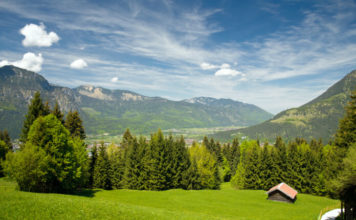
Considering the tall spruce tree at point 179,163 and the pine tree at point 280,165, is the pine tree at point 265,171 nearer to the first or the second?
the pine tree at point 280,165

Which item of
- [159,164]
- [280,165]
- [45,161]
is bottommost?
[280,165]

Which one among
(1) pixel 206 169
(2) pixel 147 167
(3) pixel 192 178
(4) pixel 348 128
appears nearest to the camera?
(4) pixel 348 128

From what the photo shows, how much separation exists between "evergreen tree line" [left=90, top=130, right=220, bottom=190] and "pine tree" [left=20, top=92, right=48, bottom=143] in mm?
15415

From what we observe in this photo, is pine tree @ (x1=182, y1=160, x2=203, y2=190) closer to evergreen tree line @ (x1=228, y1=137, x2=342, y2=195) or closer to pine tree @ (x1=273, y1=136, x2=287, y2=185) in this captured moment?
evergreen tree line @ (x1=228, y1=137, x2=342, y2=195)

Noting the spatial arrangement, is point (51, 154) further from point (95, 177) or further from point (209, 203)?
point (209, 203)

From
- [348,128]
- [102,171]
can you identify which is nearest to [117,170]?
[102,171]

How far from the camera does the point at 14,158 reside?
3231 centimetres

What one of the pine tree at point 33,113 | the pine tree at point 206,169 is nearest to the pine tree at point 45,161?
the pine tree at point 33,113

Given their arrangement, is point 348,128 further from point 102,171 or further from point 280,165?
point 102,171

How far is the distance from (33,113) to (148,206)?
28.9 meters

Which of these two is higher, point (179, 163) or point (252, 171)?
point (179, 163)

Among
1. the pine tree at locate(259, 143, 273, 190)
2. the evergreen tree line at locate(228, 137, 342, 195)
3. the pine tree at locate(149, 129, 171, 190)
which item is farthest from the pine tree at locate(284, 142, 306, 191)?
the pine tree at locate(149, 129, 171, 190)

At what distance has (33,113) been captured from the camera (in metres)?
40.8

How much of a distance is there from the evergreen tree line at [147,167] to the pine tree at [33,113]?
15.4 meters
